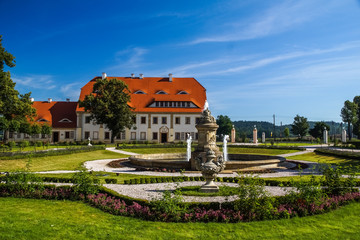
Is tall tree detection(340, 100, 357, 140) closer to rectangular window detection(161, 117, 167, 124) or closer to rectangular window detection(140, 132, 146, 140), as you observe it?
rectangular window detection(161, 117, 167, 124)

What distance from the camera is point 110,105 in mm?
48375

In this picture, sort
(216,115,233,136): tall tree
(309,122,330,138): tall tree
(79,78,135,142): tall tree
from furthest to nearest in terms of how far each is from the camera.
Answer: (216,115,233,136): tall tree
(309,122,330,138): tall tree
(79,78,135,142): tall tree

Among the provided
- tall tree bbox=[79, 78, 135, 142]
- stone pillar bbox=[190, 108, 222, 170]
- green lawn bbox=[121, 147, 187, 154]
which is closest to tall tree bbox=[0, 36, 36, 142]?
tall tree bbox=[79, 78, 135, 142]

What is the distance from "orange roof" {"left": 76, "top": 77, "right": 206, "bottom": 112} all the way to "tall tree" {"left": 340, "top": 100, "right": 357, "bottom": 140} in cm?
5027

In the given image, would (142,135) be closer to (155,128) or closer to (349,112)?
(155,128)

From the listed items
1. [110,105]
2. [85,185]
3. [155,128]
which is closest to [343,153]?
[85,185]

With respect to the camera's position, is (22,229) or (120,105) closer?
(22,229)

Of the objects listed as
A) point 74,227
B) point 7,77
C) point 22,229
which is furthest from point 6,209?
point 7,77

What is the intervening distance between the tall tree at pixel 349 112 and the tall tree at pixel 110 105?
224ft

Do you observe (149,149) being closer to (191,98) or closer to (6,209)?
(191,98)

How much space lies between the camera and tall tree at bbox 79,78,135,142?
47.6 meters

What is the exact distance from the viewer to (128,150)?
40.3 meters

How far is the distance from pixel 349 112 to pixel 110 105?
2843 inches

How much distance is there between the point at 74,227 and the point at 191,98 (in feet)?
170
